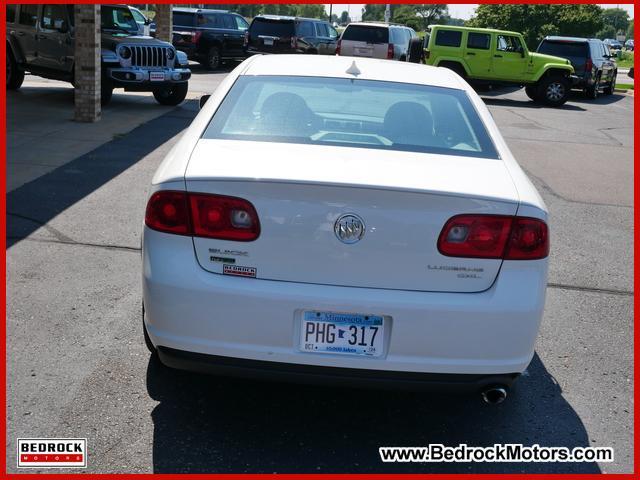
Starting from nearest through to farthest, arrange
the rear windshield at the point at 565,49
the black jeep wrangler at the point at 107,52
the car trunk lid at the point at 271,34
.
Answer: the black jeep wrangler at the point at 107,52, the rear windshield at the point at 565,49, the car trunk lid at the point at 271,34

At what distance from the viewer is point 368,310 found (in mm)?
3213

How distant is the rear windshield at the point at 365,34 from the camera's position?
24516 millimetres

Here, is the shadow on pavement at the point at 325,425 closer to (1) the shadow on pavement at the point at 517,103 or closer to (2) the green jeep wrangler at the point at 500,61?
(1) the shadow on pavement at the point at 517,103

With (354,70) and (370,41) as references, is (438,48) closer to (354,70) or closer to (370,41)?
(370,41)

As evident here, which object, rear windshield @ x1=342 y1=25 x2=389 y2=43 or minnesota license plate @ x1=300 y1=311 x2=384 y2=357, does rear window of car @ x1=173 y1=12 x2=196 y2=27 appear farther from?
minnesota license plate @ x1=300 y1=311 x2=384 y2=357

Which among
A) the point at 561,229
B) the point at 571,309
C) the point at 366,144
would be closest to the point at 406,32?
the point at 561,229

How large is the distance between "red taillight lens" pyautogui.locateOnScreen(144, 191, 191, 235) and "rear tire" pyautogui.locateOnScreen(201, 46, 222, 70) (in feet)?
76.4

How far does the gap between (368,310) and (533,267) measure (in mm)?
744

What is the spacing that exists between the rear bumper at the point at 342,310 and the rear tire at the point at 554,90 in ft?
66.3

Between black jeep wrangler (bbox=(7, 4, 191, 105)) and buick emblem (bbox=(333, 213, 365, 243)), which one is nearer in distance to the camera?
buick emblem (bbox=(333, 213, 365, 243))

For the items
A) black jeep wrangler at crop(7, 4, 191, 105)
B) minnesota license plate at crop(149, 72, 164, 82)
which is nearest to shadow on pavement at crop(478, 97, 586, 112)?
black jeep wrangler at crop(7, 4, 191, 105)

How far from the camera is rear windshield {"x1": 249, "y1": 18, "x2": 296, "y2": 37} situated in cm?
2655

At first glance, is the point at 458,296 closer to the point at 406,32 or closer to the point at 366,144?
the point at 366,144

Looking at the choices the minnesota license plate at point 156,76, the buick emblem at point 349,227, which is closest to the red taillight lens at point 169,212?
the buick emblem at point 349,227
